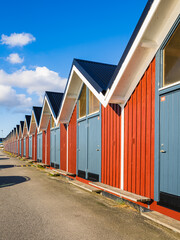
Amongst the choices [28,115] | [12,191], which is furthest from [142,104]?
[28,115]

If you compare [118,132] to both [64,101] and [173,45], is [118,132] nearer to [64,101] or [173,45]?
[173,45]

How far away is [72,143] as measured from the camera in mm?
12406

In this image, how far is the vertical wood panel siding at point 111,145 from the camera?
7.75 meters

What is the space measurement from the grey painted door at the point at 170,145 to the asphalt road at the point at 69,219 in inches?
33.2

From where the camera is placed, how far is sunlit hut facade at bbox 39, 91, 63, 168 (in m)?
15.2

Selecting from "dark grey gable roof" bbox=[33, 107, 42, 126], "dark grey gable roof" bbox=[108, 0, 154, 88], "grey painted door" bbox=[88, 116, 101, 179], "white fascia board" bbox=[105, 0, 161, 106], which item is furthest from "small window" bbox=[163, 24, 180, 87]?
"dark grey gable roof" bbox=[33, 107, 42, 126]

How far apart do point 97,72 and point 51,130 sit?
8.31 m

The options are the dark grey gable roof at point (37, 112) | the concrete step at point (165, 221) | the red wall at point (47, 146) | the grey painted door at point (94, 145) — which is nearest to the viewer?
the concrete step at point (165, 221)

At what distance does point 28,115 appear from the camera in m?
29.4

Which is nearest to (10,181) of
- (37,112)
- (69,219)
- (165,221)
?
(69,219)

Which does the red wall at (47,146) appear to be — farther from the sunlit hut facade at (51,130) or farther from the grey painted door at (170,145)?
the grey painted door at (170,145)

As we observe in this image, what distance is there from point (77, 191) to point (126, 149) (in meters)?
2.94

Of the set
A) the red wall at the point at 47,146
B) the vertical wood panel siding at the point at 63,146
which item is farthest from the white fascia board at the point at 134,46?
the red wall at the point at 47,146

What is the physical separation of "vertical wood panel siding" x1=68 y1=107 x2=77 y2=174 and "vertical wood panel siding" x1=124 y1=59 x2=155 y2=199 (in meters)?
5.07
